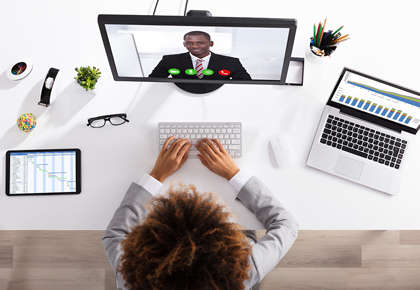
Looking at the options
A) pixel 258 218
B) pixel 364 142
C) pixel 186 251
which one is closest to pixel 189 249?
Answer: pixel 186 251

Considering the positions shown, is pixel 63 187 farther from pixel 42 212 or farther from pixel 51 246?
pixel 51 246

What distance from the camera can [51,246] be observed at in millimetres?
1443

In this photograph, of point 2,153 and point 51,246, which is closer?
point 2,153

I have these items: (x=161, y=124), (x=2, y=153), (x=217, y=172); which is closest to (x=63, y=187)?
(x=2, y=153)

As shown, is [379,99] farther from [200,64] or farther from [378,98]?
[200,64]

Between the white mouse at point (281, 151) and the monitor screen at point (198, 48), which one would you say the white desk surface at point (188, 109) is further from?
the monitor screen at point (198, 48)

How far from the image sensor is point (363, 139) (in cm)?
98

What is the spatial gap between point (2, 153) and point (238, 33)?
35.0 inches

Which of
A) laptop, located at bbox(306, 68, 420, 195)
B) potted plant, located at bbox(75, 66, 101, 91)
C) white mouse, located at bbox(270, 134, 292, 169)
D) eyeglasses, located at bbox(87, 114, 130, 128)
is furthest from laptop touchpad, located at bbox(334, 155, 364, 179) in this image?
potted plant, located at bbox(75, 66, 101, 91)

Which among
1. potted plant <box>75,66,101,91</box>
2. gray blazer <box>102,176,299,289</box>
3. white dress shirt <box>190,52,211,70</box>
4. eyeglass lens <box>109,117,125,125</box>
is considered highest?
white dress shirt <box>190,52,211,70</box>

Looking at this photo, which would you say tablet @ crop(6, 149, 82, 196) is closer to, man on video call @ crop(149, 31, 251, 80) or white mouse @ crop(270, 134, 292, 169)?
man on video call @ crop(149, 31, 251, 80)

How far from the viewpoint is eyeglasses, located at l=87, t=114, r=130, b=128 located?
98 cm

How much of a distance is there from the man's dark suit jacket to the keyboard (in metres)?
0.18

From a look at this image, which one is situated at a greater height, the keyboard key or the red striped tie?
the red striped tie
